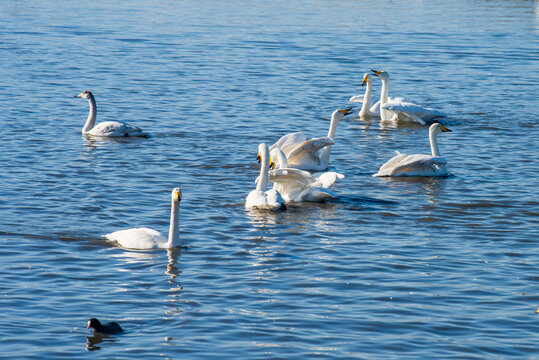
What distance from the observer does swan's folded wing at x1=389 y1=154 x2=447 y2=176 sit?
53.4 feet

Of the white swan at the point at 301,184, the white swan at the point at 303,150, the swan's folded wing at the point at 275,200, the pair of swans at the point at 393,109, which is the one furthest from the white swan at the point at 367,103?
the swan's folded wing at the point at 275,200

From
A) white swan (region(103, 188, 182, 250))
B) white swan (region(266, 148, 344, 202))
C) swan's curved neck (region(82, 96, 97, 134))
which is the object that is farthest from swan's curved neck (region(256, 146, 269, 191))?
swan's curved neck (region(82, 96, 97, 134))

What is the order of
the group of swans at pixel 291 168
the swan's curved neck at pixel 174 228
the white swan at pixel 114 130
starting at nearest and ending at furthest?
the swan's curved neck at pixel 174 228, the group of swans at pixel 291 168, the white swan at pixel 114 130

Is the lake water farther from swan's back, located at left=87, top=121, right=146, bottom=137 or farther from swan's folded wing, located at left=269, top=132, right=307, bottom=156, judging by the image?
swan's folded wing, located at left=269, top=132, right=307, bottom=156

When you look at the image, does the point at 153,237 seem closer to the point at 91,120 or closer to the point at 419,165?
the point at 419,165

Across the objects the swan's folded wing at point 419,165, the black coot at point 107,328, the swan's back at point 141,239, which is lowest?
the black coot at point 107,328

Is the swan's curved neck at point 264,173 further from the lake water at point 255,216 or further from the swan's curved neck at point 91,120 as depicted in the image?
the swan's curved neck at point 91,120

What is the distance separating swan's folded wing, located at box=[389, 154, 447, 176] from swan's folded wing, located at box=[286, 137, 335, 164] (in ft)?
4.01

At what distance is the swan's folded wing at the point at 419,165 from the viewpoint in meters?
16.3

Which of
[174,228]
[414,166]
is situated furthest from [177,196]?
[414,166]

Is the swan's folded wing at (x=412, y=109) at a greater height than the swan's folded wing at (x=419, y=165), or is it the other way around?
the swan's folded wing at (x=412, y=109)

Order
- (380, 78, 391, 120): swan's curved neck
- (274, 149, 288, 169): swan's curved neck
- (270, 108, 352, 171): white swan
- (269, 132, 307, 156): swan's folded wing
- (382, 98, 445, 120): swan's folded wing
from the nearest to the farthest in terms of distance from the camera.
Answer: (274, 149, 288, 169): swan's curved neck
(270, 108, 352, 171): white swan
(269, 132, 307, 156): swan's folded wing
(382, 98, 445, 120): swan's folded wing
(380, 78, 391, 120): swan's curved neck

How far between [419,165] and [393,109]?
5.22m

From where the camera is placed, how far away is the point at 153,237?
39.0ft
